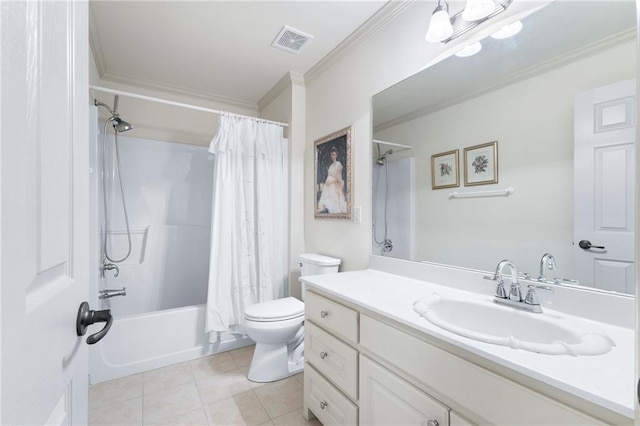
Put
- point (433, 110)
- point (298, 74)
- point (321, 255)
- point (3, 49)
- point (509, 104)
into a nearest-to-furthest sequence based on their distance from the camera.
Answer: point (3, 49), point (509, 104), point (433, 110), point (321, 255), point (298, 74)

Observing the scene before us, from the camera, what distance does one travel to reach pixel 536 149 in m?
1.12

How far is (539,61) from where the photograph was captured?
112 centimetres

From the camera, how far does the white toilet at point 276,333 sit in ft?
6.07

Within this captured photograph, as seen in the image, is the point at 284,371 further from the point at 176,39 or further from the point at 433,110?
the point at 176,39

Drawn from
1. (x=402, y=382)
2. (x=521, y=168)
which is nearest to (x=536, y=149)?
(x=521, y=168)

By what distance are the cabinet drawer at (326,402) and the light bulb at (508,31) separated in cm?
170

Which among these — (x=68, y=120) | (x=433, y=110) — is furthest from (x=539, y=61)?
(x=68, y=120)

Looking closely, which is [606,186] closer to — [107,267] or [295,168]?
[295,168]

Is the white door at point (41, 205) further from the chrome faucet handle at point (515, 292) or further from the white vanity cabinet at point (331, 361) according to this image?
the chrome faucet handle at point (515, 292)

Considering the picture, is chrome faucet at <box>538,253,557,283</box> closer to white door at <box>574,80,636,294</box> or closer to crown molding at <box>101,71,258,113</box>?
white door at <box>574,80,636,294</box>

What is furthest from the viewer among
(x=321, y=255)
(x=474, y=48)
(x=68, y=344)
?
(x=321, y=255)

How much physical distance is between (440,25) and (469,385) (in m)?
1.46

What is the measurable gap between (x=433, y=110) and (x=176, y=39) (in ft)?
6.25

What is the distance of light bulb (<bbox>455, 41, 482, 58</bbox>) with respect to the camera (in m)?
1.30
